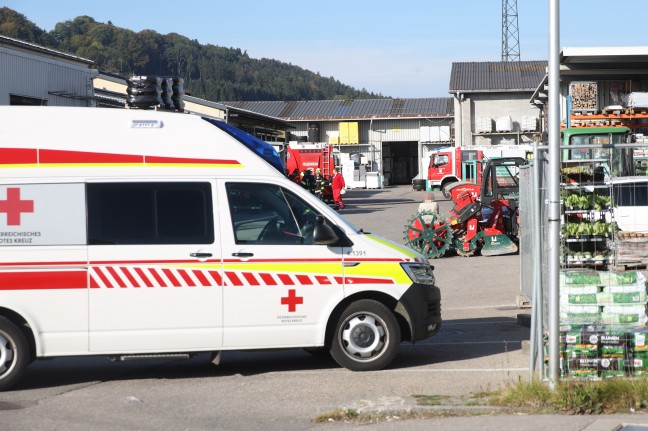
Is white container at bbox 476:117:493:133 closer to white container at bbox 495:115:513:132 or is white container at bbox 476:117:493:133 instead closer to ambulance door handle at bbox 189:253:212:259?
white container at bbox 495:115:513:132

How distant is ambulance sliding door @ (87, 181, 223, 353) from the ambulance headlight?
1878mm

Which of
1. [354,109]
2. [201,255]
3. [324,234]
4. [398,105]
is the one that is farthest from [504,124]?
[201,255]

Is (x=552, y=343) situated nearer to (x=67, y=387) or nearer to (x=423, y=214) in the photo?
(x=67, y=387)

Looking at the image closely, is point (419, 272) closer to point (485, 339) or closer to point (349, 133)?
point (485, 339)

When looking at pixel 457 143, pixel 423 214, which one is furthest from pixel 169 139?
pixel 457 143

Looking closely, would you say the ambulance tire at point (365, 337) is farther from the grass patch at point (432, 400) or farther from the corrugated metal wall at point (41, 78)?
the corrugated metal wall at point (41, 78)

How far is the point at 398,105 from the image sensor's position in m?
81.8

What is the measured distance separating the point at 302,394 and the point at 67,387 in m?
2.38

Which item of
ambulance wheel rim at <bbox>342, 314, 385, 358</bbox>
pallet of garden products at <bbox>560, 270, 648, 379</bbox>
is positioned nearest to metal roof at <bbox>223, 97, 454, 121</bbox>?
ambulance wheel rim at <bbox>342, 314, 385, 358</bbox>

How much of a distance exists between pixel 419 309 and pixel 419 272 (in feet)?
1.23

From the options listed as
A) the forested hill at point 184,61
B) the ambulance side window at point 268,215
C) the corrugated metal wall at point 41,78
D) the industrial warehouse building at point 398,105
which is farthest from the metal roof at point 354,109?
the ambulance side window at point 268,215

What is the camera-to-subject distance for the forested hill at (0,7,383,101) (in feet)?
330

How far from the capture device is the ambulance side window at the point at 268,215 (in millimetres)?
9523

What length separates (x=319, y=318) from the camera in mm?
9500
